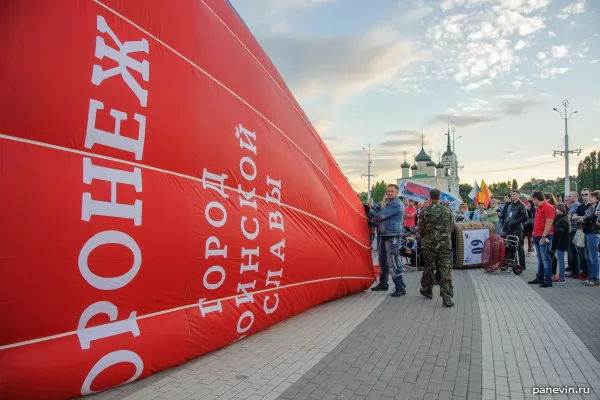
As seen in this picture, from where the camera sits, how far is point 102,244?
129 inches

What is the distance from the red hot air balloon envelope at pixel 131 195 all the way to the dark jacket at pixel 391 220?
2162mm

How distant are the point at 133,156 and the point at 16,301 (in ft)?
4.44

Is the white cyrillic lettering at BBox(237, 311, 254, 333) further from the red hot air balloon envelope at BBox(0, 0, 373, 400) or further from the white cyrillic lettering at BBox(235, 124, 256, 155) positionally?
the white cyrillic lettering at BBox(235, 124, 256, 155)

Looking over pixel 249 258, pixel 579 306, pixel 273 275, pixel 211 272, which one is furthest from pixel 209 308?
pixel 579 306

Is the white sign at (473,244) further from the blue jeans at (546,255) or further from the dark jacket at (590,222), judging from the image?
the dark jacket at (590,222)

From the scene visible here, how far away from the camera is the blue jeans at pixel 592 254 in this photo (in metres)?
7.61

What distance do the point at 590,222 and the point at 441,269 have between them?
329cm

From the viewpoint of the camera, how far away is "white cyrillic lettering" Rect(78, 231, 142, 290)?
317cm

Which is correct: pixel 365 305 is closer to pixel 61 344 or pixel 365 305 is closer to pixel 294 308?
pixel 294 308

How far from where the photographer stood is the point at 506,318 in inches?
223

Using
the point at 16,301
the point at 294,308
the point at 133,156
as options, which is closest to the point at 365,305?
the point at 294,308

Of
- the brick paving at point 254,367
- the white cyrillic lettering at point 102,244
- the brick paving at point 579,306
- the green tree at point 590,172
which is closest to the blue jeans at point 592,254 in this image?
the brick paving at point 579,306

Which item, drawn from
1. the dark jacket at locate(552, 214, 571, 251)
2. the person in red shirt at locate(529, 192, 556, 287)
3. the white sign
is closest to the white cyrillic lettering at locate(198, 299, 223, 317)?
the person in red shirt at locate(529, 192, 556, 287)

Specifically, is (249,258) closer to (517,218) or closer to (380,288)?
(380,288)
